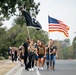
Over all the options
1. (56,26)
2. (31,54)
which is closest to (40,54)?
(31,54)

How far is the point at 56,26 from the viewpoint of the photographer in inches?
965

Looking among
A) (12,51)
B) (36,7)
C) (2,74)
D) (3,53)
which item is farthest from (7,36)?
(2,74)

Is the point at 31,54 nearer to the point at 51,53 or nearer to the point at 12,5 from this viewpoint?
the point at 51,53

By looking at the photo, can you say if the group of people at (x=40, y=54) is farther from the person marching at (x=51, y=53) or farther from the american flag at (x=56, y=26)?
the american flag at (x=56, y=26)

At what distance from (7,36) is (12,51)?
53.5 metres

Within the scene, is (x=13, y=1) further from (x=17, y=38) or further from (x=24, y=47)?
(x=17, y=38)

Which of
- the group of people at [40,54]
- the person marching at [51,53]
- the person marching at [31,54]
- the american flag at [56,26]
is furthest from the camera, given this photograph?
the person marching at [51,53]

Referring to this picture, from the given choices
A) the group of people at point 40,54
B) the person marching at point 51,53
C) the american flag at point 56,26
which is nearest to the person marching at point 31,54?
the group of people at point 40,54

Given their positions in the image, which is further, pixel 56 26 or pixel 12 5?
pixel 12 5

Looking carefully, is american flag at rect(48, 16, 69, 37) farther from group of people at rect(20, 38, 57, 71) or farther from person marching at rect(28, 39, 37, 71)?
person marching at rect(28, 39, 37, 71)

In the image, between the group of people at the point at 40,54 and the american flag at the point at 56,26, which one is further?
the american flag at the point at 56,26

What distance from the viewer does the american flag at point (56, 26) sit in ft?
78.0

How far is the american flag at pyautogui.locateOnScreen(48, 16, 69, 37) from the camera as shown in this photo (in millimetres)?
23766

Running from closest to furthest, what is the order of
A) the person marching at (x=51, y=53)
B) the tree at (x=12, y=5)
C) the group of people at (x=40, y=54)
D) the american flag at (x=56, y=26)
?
the group of people at (x=40, y=54), the american flag at (x=56, y=26), the person marching at (x=51, y=53), the tree at (x=12, y=5)
